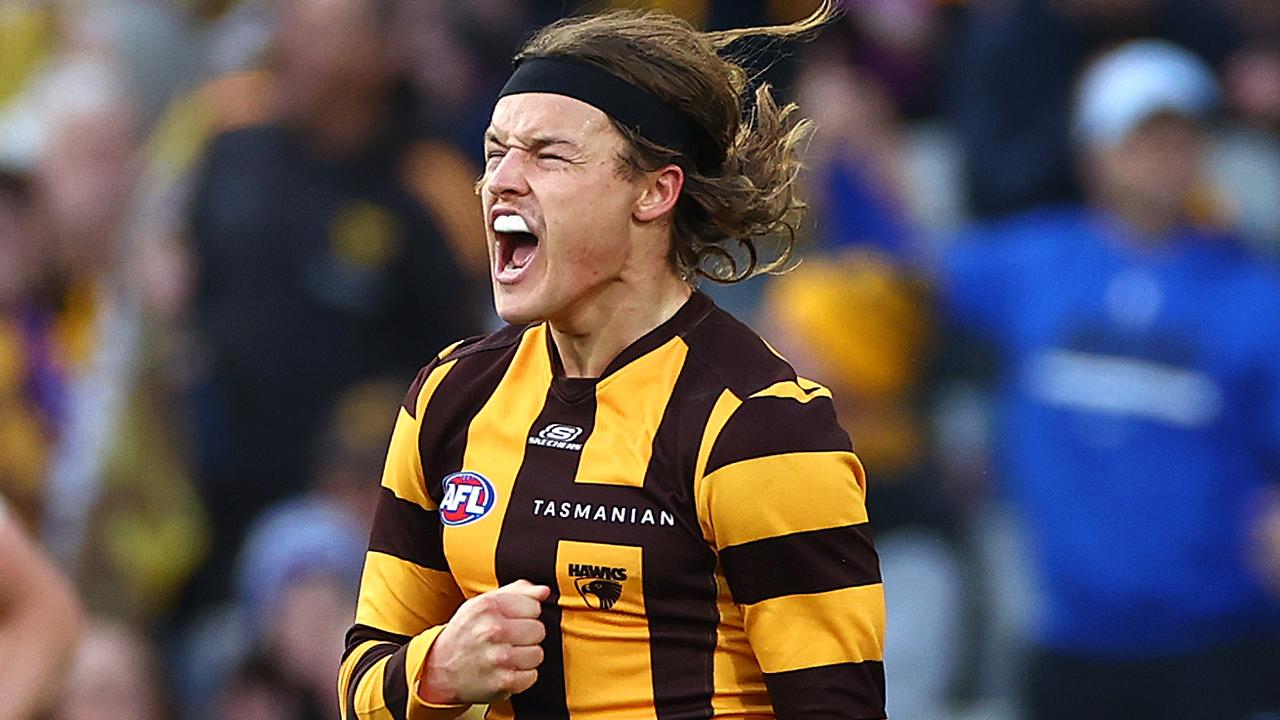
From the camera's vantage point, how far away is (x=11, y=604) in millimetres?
3693

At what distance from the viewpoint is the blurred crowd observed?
21.4 ft

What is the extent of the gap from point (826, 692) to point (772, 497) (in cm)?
25

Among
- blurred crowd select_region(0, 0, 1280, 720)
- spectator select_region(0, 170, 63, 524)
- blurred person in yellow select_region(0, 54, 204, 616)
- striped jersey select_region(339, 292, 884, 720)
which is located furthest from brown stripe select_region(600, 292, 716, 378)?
spectator select_region(0, 170, 63, 524)

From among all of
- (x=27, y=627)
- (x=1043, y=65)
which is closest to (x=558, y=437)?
(x=27, y=627)

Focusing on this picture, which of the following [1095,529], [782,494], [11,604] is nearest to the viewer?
[782,494]

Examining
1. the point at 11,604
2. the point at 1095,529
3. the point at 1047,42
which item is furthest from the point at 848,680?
the point at 1047,42

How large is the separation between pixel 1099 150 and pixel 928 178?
691 millimetres

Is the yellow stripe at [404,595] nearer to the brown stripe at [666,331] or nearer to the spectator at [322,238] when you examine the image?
the brown stripe at [666,331]

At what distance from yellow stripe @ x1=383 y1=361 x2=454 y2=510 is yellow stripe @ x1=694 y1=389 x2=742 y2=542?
0.43 meters

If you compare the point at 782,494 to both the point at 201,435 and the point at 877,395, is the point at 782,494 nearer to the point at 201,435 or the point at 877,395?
the point at 877,395

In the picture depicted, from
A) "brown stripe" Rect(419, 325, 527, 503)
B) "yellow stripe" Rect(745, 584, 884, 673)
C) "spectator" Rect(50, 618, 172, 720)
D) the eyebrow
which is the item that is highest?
"spectator" Rect(50, 618, 172, 720)

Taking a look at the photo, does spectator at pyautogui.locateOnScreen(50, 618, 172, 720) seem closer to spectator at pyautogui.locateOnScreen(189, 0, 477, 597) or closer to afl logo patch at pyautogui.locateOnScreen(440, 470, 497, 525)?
spectator at pyautogui.locateOnScreen(189, 0, 477, 597)

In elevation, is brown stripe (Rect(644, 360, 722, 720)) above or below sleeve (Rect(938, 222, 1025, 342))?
below

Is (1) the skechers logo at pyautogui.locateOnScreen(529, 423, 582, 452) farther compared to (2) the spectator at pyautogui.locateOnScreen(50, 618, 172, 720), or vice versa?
(2) the spectator at pyautogui.locateOnScreen(50, 618, 172, 720)
